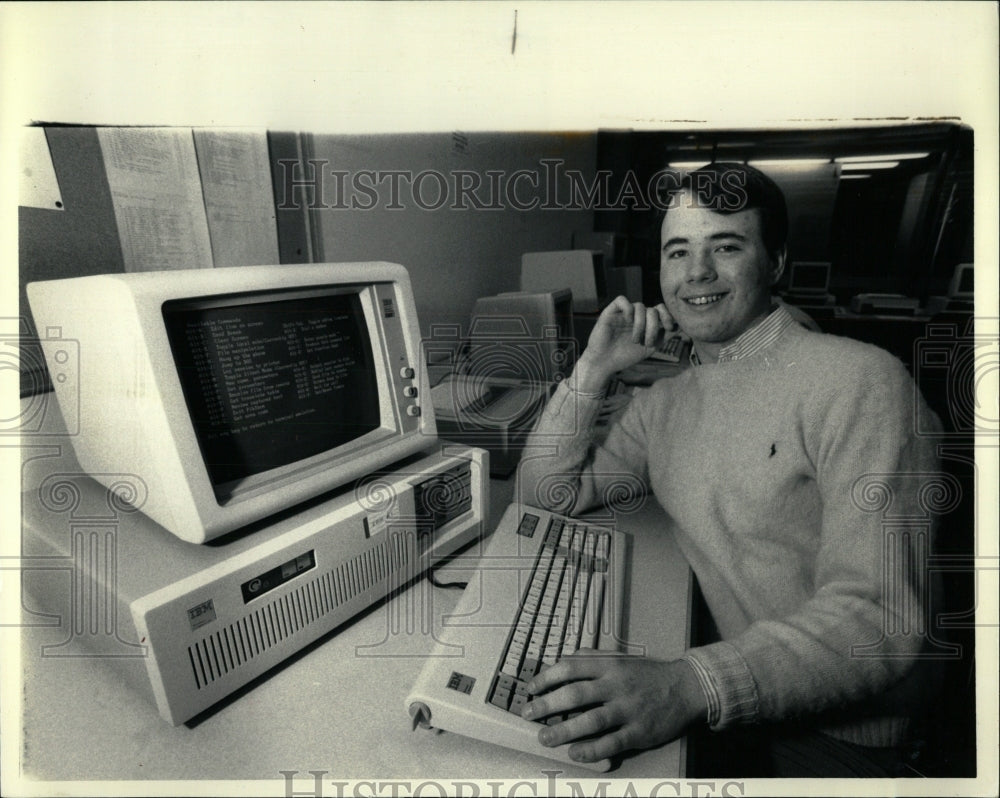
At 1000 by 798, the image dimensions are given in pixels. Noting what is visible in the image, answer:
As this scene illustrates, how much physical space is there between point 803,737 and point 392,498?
737 millimetres

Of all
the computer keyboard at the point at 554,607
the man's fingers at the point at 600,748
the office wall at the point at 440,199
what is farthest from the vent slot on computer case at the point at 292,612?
the office wall at the point at 440,199

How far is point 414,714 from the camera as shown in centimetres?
58

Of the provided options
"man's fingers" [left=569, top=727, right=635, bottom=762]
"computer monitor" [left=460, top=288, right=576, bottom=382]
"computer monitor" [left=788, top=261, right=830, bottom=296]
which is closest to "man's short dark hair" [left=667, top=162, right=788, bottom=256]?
"computer monitor" [left=460, top=288, right=576, bottom=382]

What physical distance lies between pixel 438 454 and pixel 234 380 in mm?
360


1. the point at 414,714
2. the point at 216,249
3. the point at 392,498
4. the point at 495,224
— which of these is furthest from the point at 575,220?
the point at 414,714

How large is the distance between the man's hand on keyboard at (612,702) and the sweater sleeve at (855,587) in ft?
0.15

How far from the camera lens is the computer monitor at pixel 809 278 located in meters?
2.81

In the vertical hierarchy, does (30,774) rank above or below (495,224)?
below

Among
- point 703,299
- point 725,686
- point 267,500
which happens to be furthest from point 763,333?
point 267,500

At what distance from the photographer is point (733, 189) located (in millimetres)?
913

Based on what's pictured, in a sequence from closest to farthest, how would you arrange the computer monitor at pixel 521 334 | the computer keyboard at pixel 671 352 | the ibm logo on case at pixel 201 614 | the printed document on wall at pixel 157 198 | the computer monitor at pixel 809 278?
1. the ibm logo on case at pixel 201 614
2. the printed document on wall at pixel 157 198
3. the computer monitor at pixel 521 334
4. the computer keyboard at pixel 671 352
5. the computer monitor at pixel 809 278

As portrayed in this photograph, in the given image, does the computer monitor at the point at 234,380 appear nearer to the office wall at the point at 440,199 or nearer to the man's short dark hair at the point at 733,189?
the office wall at the point at 440,199

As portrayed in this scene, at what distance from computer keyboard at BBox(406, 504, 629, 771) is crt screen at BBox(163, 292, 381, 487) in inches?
12.1

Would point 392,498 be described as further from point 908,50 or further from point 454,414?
point 908,50
